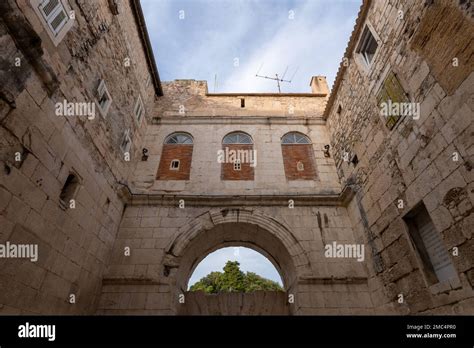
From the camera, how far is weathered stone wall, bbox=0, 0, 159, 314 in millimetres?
3291

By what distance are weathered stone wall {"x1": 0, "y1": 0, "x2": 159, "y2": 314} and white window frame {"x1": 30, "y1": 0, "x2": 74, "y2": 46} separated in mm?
107

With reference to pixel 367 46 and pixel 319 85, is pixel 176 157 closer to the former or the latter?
pixel 367 46

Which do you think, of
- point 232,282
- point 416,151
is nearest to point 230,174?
point 416,151

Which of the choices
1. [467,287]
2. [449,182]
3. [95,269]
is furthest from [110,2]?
[467,287]

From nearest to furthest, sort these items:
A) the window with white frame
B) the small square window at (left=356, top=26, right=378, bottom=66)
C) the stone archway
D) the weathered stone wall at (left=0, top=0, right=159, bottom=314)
A: the weathered stone wall at (left=0, top=0, right=159, bottom=314)
the small square window at (left=356, top=26, right=378, bottom=66)
the stone archway
the window with white frame

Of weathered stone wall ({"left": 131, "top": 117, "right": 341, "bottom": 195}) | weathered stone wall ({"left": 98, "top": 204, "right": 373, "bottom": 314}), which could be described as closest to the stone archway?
weathered stone wall ({"left": 98, "top": 204, "right": 373, "bottom": 314})

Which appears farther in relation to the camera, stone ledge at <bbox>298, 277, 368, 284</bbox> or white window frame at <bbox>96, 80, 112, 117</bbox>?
stone ledge at <bbox>298, 277, 368, 284</bbox>

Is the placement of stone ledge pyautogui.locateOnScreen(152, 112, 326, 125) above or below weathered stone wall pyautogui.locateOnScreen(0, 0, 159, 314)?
above

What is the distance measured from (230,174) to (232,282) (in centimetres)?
1910

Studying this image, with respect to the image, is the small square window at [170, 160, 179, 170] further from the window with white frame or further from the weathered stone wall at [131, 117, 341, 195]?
the window with white frame

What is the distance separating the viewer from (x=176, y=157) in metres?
8.03
